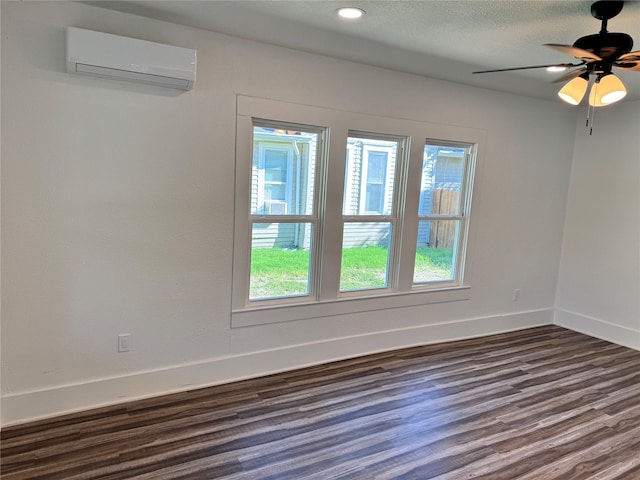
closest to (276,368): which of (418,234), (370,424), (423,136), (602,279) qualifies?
(370,424)

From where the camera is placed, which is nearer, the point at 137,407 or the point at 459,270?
the point at 137,407

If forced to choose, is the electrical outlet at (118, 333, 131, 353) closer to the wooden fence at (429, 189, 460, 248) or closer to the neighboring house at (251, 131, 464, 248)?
the neighboring house at (251, 131, 464, 248)

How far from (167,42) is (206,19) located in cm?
29

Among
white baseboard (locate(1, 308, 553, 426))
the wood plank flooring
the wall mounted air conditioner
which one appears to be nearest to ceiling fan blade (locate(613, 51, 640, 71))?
the wood plank flooring

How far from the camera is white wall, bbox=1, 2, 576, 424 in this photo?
240cm

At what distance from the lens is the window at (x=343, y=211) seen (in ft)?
10.4

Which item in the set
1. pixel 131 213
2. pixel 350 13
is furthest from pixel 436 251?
pixel 131 213

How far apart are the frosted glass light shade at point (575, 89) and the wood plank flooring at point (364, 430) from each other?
209cm

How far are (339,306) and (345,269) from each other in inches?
12.8

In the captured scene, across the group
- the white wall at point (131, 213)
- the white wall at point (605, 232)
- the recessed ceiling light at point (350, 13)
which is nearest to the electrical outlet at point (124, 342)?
the white wall at point (131, 213)

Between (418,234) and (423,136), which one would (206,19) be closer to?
(423,136)

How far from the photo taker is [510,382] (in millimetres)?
3383

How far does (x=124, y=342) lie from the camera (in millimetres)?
2793

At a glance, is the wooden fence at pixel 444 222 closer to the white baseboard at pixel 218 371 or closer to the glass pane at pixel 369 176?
the glass pane at pixel 369 176
